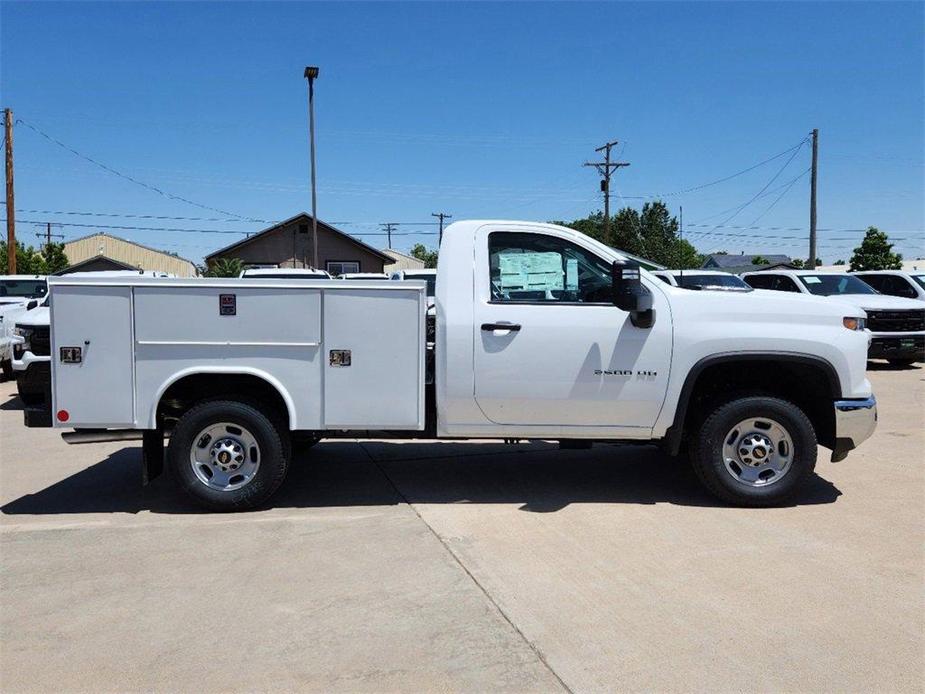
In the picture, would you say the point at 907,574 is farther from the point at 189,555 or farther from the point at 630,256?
the point at 189,555

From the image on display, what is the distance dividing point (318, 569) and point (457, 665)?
145 centimetres

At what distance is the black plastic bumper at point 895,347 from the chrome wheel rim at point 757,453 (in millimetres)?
10519

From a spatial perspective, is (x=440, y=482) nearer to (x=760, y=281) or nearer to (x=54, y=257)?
(x=760, y=281)

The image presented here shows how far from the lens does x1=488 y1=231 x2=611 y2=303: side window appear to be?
5.90 meters

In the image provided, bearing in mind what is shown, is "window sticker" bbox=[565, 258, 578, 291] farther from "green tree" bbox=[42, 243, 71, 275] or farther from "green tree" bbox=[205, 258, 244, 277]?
"green tree" bbox=[42, 243, 71, 275]

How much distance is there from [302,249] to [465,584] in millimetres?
40038

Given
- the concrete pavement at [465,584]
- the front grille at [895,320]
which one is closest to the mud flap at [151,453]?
the concrete pavement at [465,584]

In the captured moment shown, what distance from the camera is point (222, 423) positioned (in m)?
5.81

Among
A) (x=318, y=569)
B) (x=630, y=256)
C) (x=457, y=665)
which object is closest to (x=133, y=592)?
(x=318, y=569)

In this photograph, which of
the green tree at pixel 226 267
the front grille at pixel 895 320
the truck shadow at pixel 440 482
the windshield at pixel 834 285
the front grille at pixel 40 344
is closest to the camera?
the front grille at pixel 40 344

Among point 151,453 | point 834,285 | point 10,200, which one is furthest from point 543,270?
point 10,200

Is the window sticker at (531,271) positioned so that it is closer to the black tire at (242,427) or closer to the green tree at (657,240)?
the black tire at (242,427)

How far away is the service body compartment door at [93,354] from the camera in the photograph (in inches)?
220

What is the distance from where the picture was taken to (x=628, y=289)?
5.59 meters
